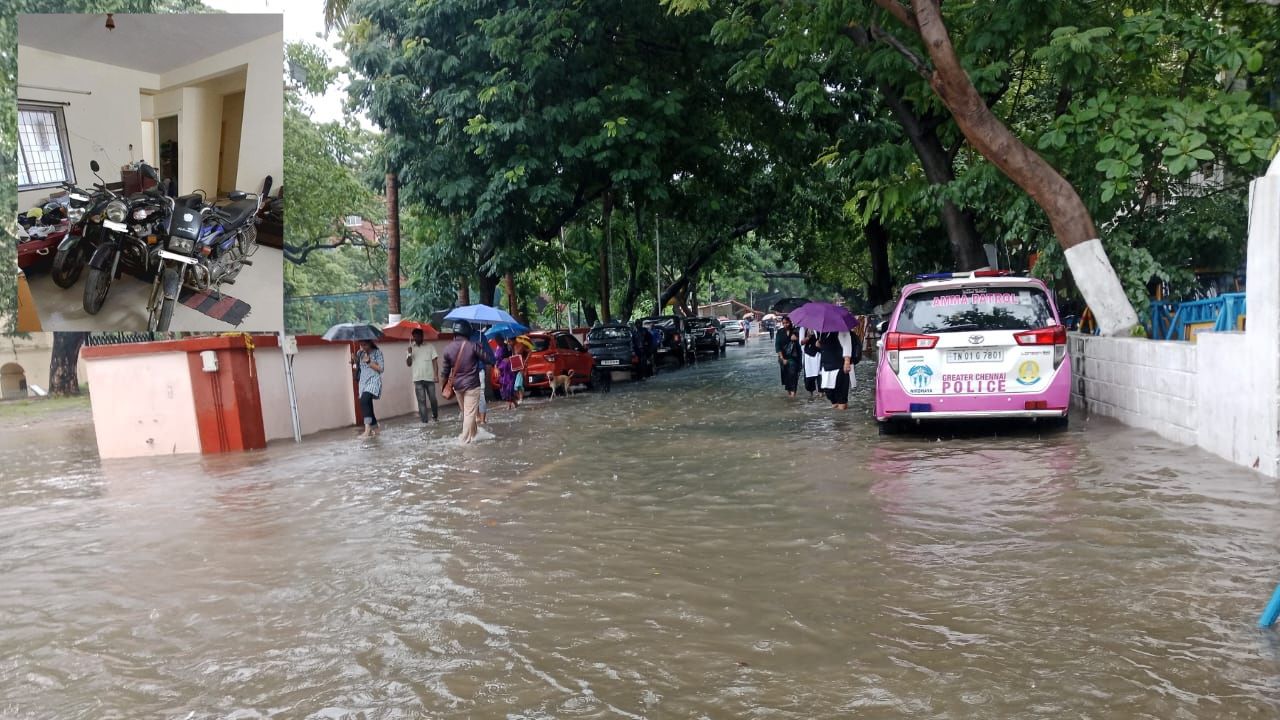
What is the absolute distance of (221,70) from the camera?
15117 millimetres

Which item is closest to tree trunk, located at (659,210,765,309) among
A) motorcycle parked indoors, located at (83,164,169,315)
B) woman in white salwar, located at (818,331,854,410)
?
woman in white salwar, located at (818,331,854,410)

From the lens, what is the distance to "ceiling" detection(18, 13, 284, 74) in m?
13.6

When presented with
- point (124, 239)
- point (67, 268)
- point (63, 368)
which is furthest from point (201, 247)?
point (63, 368)

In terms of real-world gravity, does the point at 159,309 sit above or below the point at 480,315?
above

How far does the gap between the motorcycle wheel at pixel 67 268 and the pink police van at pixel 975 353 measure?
1088 cm

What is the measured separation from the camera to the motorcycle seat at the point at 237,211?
49.3 ft

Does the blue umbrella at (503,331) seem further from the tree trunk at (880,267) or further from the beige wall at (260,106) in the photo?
the tree trunk at (880,267)

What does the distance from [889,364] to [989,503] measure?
3638 mm

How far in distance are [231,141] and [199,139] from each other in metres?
0.48

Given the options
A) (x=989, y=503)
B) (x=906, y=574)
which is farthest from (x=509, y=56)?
(x=906, y=574)

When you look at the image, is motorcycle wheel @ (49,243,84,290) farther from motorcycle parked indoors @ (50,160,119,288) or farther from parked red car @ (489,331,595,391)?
parked red car @ (489,331,595,391)

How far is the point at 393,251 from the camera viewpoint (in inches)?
837

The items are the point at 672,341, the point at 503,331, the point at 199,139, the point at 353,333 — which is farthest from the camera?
the point at 672,341

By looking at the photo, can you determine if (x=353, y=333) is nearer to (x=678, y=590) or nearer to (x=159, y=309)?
(x=159, y=309)
